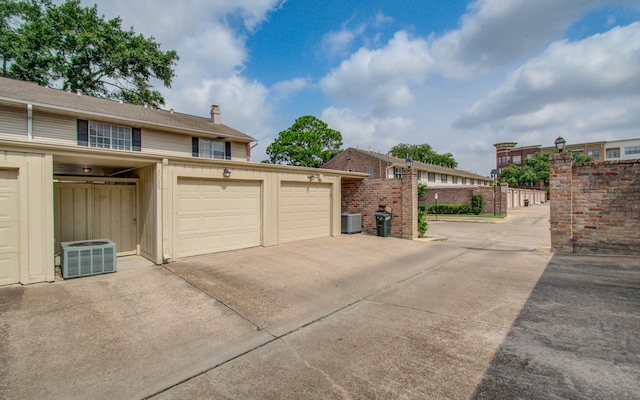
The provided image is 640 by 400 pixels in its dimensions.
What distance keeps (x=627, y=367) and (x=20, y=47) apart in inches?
1136

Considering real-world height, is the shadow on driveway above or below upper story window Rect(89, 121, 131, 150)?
below

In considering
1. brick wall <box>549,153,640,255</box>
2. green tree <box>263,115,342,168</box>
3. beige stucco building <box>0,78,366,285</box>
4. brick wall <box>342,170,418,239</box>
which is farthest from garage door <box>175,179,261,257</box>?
green tree <box>263,115,342,168</box>

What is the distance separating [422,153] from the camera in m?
60.5

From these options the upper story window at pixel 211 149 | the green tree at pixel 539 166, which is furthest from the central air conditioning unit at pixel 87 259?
the green tree at pixel 539 166

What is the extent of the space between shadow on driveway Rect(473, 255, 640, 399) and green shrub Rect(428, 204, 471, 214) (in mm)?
20033

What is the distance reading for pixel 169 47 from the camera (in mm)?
23234

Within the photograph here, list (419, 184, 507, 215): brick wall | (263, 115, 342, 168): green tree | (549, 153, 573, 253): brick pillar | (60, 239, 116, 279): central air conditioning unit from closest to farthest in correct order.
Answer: (60, 239, 116, 279): central air conditioning unit → (549, 153, 573, 253): brick pillar → (419, 184, 507, 215): brick wall → (263, 115, 342, 168): green tree

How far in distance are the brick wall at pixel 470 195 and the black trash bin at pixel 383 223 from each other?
16.0 m

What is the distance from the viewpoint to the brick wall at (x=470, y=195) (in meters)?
23.2

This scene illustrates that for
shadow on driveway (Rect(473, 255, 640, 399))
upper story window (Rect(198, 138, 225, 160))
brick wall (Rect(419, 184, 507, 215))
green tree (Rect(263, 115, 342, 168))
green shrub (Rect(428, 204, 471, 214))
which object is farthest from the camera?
green tree (Rect(263, 115, 342, 168))

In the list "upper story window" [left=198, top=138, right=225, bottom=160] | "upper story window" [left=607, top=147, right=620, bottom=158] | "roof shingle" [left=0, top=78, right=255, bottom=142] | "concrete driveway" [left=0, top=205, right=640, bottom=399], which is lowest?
"concrete driveway" [left=0, top=205, right=640, bottom=399]

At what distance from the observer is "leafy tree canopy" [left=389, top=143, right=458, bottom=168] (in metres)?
59.1

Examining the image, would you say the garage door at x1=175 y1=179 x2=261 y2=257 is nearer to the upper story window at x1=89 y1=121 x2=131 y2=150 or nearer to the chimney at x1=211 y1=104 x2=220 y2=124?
the upper story window at x1=89 y1=121 x2=131 y2=150

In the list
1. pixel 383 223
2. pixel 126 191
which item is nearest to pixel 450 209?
pixel 383 223
